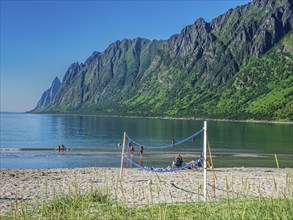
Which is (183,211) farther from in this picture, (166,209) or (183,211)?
(166,209)

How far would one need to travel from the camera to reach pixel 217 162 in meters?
52.1

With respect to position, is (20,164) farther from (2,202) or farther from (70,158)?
(2,202)

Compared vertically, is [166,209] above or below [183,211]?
above

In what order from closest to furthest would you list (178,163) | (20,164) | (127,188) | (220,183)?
(127,188) → (220,183) → (178,163) → (20,164)

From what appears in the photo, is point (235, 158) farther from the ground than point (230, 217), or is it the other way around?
point (230, 217)

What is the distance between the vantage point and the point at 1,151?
220ft

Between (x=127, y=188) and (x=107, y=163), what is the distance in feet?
89.8

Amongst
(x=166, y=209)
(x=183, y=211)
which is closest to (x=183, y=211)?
(x=183, y=211)

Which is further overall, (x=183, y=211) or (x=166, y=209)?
(x=183, y=211)

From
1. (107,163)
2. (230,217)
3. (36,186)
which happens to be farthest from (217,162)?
(230,217)

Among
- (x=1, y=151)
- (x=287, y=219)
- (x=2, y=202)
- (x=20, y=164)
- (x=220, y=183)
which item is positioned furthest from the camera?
(x=1, y=151)

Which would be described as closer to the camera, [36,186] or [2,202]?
[2,202]

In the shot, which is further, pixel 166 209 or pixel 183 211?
pixel 183 211

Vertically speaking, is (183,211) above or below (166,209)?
below
